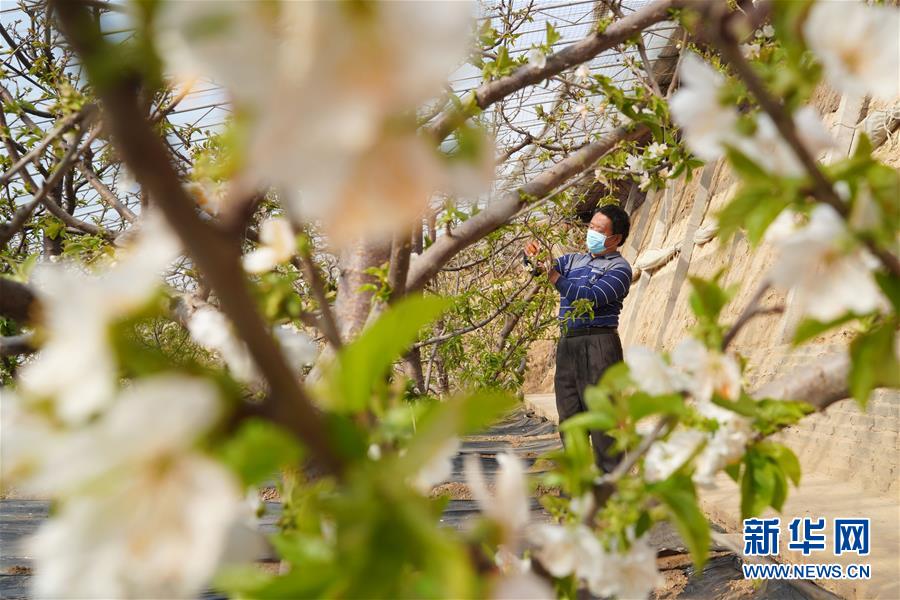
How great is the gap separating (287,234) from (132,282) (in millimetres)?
305

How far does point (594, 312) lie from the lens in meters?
3.81

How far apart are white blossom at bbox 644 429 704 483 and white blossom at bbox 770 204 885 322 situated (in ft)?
0.90

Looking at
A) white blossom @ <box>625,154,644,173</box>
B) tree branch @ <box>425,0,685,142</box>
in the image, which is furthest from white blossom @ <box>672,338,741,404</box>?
white blossom @ <box>625,154,644,173</box>

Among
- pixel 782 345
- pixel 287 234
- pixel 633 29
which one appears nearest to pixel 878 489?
pixel 782 345

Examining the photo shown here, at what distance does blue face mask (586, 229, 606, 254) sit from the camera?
382 cm

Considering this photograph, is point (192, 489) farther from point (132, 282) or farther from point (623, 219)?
point (623, 219)

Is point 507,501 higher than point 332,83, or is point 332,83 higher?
point 332,83

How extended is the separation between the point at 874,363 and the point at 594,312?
10.9ft

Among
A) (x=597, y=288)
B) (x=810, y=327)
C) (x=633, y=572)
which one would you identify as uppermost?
(x=597, y=288)

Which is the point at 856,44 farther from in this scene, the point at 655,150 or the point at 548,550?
the point at 655,150

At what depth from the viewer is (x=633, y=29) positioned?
1.63 metres

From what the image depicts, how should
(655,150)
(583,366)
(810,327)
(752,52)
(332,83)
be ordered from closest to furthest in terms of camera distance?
(332,83) < (810,327) < (752,52) < (655,150) < (583,366)

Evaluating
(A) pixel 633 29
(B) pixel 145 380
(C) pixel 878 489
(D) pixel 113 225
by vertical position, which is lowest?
(C) pixel 878 489

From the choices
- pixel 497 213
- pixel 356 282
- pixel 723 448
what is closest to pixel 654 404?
pixel 723 448
